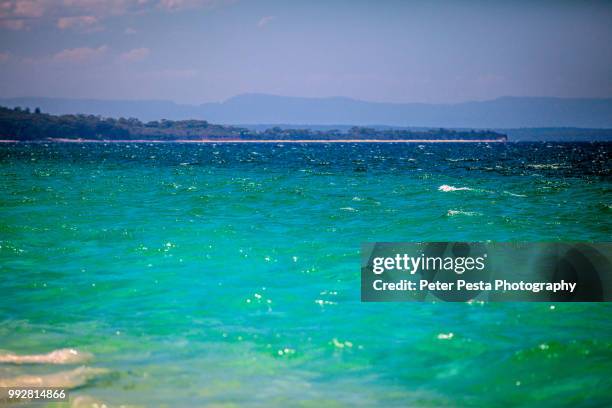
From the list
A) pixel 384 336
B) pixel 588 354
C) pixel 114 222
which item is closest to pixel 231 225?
pixel 114 222

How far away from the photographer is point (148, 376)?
7926mm

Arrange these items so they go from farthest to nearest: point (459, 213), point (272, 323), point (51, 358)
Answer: point (459, 213) < point (272, 323) < point (51, 358)

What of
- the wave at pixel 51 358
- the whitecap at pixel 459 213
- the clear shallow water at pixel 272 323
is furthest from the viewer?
the whitecap at pixel 459 213

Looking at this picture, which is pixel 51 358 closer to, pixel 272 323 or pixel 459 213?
pixel 272 323

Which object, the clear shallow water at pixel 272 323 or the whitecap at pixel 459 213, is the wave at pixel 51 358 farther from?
the whitecap at pixel 459 213

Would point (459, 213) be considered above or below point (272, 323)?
above

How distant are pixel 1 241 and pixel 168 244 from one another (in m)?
4.94

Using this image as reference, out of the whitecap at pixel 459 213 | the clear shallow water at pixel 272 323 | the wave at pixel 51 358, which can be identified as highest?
the whitecap at pixel 459 213

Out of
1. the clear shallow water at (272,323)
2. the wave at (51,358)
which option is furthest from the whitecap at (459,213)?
the wave at (51,358)

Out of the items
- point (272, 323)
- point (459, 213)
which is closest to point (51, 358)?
point (272, 323)

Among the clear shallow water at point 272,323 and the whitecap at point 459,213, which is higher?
the whitecap at point 459,213

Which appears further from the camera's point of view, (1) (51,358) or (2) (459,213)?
(2) (459,213)

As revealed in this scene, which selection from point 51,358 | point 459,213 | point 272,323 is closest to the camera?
point 51,358

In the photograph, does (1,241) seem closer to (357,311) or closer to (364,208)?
(357,311)
